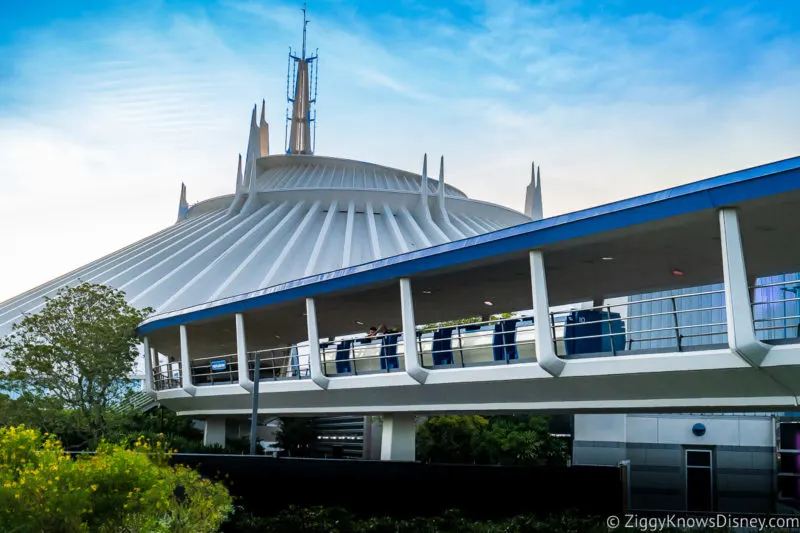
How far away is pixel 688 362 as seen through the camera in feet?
45.2

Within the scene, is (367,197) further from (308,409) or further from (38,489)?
(38,489)

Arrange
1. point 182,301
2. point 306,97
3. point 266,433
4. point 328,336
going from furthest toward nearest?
1. point 306,97
2. point 266,433
3. point 182,301
4. point 328,336

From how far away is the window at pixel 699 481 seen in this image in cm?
2411

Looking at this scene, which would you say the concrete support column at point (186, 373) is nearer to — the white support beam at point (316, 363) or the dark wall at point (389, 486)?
the white support beam at point (316, 363)

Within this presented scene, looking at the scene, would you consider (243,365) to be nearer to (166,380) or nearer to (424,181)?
(166,380)

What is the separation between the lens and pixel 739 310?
1296cm

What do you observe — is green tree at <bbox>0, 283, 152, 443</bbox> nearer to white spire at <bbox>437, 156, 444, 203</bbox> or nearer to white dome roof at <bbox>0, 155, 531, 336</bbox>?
white dome roof at <bbox>0, 155, 531, 336</bbox>

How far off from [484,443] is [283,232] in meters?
21.3

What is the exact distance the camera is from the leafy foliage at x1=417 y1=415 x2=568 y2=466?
1109 inches

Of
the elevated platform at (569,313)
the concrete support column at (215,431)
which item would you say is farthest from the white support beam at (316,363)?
the concrete support column at (215,431)

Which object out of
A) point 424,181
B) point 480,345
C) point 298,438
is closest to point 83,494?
point 480,345

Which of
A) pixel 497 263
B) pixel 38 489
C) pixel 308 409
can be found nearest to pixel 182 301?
pixel 308 409

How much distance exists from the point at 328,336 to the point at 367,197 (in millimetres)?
19815

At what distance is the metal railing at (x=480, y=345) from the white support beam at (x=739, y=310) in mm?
4513
